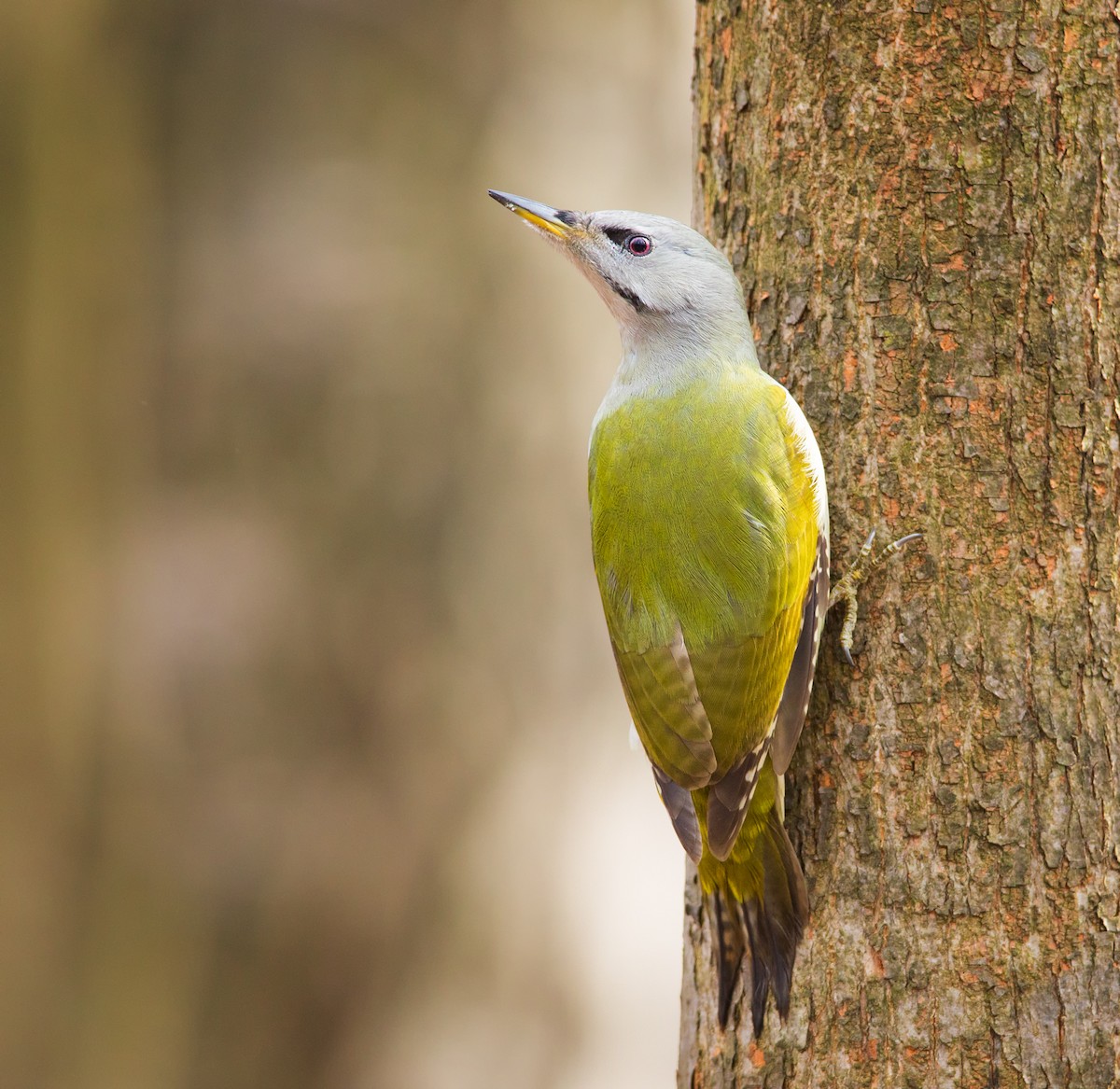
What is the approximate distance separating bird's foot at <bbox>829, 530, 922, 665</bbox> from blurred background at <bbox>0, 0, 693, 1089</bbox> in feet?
8.62

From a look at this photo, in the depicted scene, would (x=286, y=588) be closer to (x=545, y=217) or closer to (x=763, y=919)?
(x=545, y=217)

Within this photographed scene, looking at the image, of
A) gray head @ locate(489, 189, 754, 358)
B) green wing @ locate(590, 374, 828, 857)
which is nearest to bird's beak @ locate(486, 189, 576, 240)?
gray head @ locate(489, 189, 754, 358)

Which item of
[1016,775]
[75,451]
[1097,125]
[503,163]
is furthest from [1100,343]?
[75,451]

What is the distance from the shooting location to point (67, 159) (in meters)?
4.82

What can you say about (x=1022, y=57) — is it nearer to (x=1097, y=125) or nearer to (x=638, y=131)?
(x=1097, y=125)

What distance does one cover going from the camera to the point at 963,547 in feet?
8.08

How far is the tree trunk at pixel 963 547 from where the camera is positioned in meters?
2.35

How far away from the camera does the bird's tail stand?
8.28 feet

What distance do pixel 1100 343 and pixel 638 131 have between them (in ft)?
11.2

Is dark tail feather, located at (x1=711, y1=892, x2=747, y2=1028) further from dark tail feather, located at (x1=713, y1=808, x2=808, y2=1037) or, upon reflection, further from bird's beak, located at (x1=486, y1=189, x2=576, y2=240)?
bird's beak, located at (x1=486, y1=189, x2=576, y2=240)

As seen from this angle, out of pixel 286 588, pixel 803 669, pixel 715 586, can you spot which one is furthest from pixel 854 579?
pixel 286 588

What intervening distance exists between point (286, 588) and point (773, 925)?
284cm

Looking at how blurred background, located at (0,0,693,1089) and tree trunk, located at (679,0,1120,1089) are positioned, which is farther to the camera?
blurred background, located at (0,0,693,1089)

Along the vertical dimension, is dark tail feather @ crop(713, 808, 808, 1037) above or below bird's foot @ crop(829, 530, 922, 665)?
below
